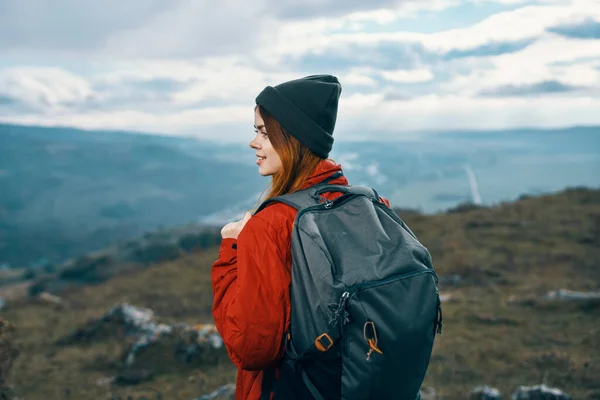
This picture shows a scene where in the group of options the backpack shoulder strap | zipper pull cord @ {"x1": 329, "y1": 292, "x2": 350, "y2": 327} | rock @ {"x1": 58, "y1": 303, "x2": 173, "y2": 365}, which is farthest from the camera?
rock @ {"x1": 58, "y1": 303, "x2": 173, "y2": 365}

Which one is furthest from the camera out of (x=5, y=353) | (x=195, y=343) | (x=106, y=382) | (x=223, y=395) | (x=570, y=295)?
(x=570, y=295)

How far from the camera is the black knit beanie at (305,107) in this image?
248cm

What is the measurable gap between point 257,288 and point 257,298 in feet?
0.13

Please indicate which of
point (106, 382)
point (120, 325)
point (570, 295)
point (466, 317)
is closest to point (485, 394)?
point (466, 317)

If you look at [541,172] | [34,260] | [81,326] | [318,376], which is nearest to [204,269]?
[81,326]

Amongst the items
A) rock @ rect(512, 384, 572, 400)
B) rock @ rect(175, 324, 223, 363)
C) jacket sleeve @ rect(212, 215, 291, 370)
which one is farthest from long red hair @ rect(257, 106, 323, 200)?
rock @ rect(175, 324, 223, 363)

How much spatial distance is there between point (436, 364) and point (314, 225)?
5.93m

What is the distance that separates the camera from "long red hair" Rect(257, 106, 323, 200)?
8.29ft

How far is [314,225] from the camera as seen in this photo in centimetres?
229

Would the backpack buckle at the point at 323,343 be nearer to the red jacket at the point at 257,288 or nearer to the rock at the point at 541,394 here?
the red jacket at the point at 257,288

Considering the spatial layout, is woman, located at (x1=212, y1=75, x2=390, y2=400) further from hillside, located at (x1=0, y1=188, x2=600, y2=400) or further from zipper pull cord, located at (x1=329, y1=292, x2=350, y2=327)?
hillside, located at (x1=0, y1=188, x2=600, y2=400)

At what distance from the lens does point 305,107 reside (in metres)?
2.50

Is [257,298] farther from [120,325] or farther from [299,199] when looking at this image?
[120,325]

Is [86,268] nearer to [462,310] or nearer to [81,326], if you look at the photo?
[81,326]
